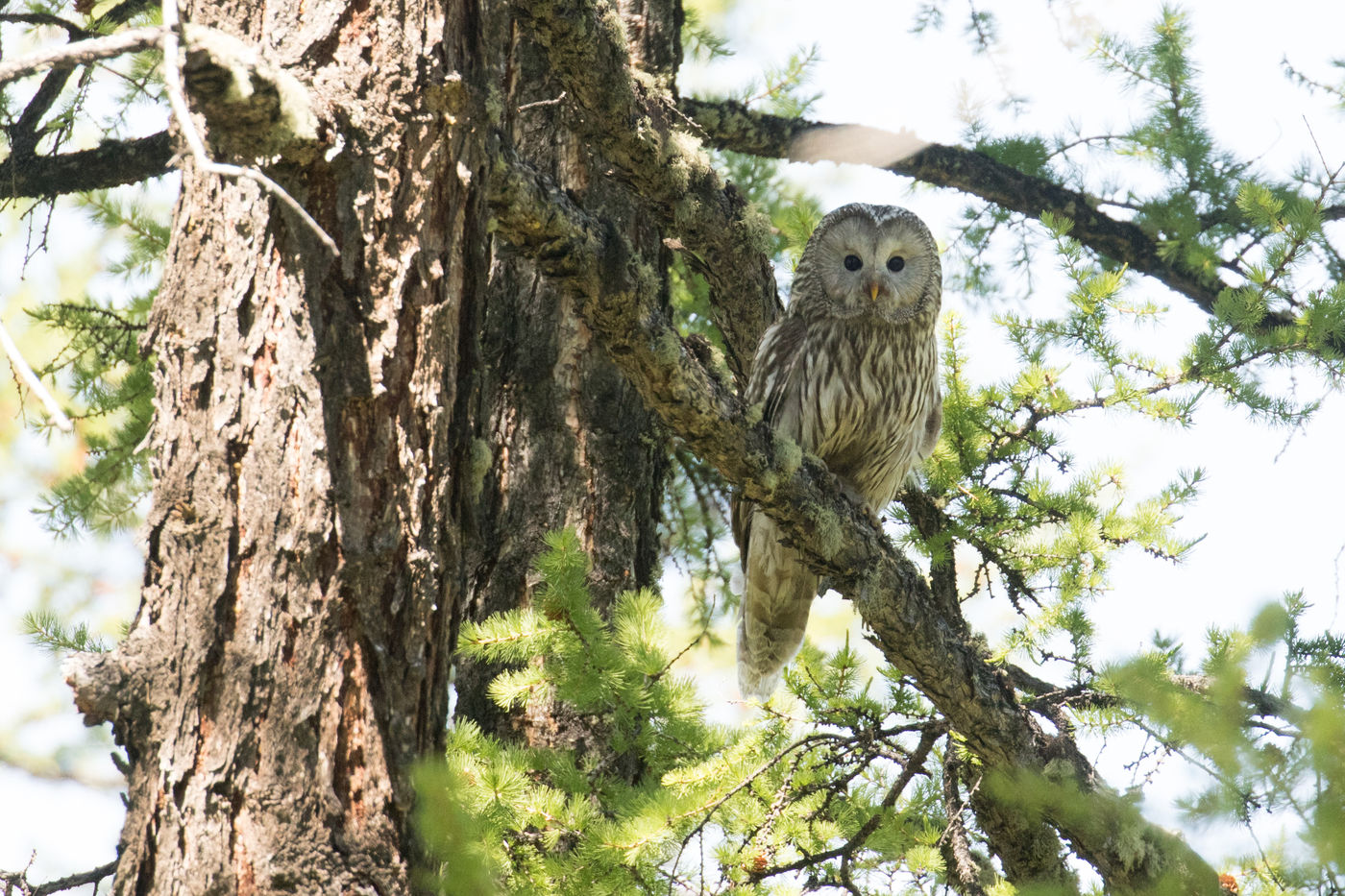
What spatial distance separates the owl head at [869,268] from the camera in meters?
4.15

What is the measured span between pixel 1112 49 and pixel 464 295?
3.36 m

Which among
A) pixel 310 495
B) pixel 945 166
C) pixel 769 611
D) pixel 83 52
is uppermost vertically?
pixel 945 166

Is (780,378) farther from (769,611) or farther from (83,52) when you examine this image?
(83,52)

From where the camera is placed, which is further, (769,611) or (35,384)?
(769,611)

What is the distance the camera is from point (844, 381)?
402 cm

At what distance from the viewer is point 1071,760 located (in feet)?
10.7

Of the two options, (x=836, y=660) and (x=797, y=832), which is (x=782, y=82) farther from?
(x=797, y=832)

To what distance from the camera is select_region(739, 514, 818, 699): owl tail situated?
13.6 feet

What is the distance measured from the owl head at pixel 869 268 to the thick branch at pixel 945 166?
239mm

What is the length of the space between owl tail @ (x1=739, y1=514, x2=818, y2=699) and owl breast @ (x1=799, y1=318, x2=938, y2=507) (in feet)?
1.29

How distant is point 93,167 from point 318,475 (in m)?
2.47

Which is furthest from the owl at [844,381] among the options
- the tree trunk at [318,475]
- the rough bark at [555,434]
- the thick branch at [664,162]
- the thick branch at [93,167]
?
the thick branch at [93,167]

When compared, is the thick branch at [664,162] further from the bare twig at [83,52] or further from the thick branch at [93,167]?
the thick branch at [93,167]

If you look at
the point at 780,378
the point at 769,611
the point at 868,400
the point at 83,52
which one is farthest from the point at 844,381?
the point at 83,52
